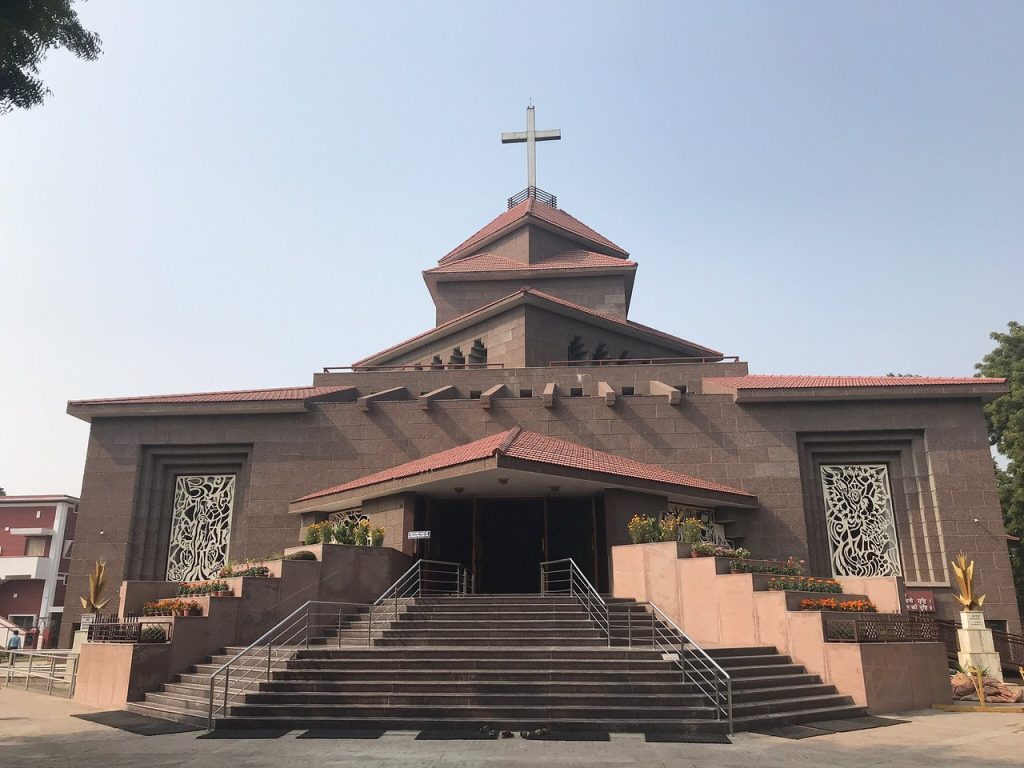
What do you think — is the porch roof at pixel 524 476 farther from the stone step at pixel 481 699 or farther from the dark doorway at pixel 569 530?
the stone step at pixel 481 699

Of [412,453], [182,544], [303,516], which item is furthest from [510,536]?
[182,544]

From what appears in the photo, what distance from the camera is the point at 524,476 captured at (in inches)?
633

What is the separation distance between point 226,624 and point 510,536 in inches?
328

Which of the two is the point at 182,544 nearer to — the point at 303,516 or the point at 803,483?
the point at 303,516

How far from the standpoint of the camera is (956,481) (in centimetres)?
1933

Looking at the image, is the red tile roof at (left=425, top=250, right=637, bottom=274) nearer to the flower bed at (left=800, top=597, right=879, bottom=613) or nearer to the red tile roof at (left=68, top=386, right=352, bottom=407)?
the red tile roof at (left=68, top=386, right=352, bottom=407)

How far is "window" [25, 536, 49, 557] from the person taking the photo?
3959 cm

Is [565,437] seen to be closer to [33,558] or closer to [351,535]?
[351,535]

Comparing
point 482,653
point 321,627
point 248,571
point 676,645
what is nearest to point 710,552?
point 676,645

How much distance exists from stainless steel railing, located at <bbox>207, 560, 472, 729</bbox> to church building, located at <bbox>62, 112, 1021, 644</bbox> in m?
0.65

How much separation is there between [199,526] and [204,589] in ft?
23.3

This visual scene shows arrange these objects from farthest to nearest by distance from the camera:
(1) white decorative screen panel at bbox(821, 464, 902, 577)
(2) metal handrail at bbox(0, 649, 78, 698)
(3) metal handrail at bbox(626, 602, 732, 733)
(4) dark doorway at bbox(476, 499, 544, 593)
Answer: (4) dark doorway at bbox(476, 499, 544, 593) → (1) white decorative screen panel at bbox(821, 464, 902, 577) → (2) metal handrail at bbox(0, 649, 78, 698) → (3) metal handrail at bbox(626, 602, 732, 733)

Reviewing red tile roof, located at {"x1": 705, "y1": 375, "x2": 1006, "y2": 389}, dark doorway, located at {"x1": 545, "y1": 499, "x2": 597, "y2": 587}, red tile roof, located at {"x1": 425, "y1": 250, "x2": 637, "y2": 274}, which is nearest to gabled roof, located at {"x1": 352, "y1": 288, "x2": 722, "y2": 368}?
red tile roof, located at {"x1": 425, "y1": 250, "x2": 637, "y2": 274}

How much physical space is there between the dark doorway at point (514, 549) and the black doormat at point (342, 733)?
10254 mm
